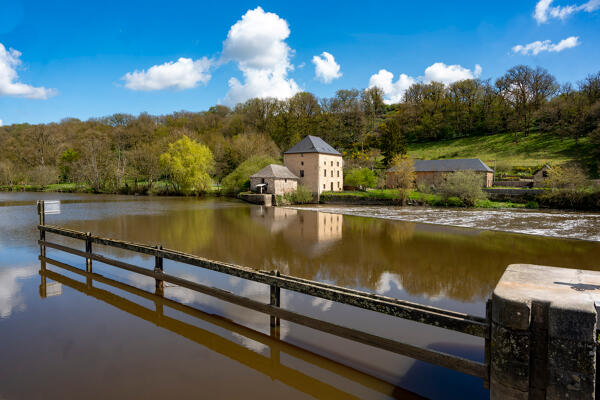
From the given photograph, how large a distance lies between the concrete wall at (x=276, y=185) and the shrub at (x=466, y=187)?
49.7ft

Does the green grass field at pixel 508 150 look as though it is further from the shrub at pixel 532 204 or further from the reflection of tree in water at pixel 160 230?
the reflection of tree in water at pixel 160 230

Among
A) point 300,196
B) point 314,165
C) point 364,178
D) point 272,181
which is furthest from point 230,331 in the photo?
point 364,178

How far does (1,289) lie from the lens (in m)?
7.35

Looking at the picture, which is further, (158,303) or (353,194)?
(353,194)

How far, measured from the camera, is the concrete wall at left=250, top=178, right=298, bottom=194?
113 feet

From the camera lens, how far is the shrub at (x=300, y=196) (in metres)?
35.0

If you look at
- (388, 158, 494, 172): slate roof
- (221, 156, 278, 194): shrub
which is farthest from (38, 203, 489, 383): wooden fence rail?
(388, 158, 494, 172): slate roof

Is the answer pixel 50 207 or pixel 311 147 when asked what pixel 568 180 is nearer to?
pixel 311 147

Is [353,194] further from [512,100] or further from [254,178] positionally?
[512,100]

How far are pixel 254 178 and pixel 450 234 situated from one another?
23.6 meters

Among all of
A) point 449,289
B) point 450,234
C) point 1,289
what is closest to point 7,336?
point 1,289

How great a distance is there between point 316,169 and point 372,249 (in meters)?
26.2

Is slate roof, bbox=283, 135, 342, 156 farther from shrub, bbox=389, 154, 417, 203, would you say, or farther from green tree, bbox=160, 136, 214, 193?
green tree, bbox=160, 136, 214, 193

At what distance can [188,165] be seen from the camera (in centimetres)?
4072
